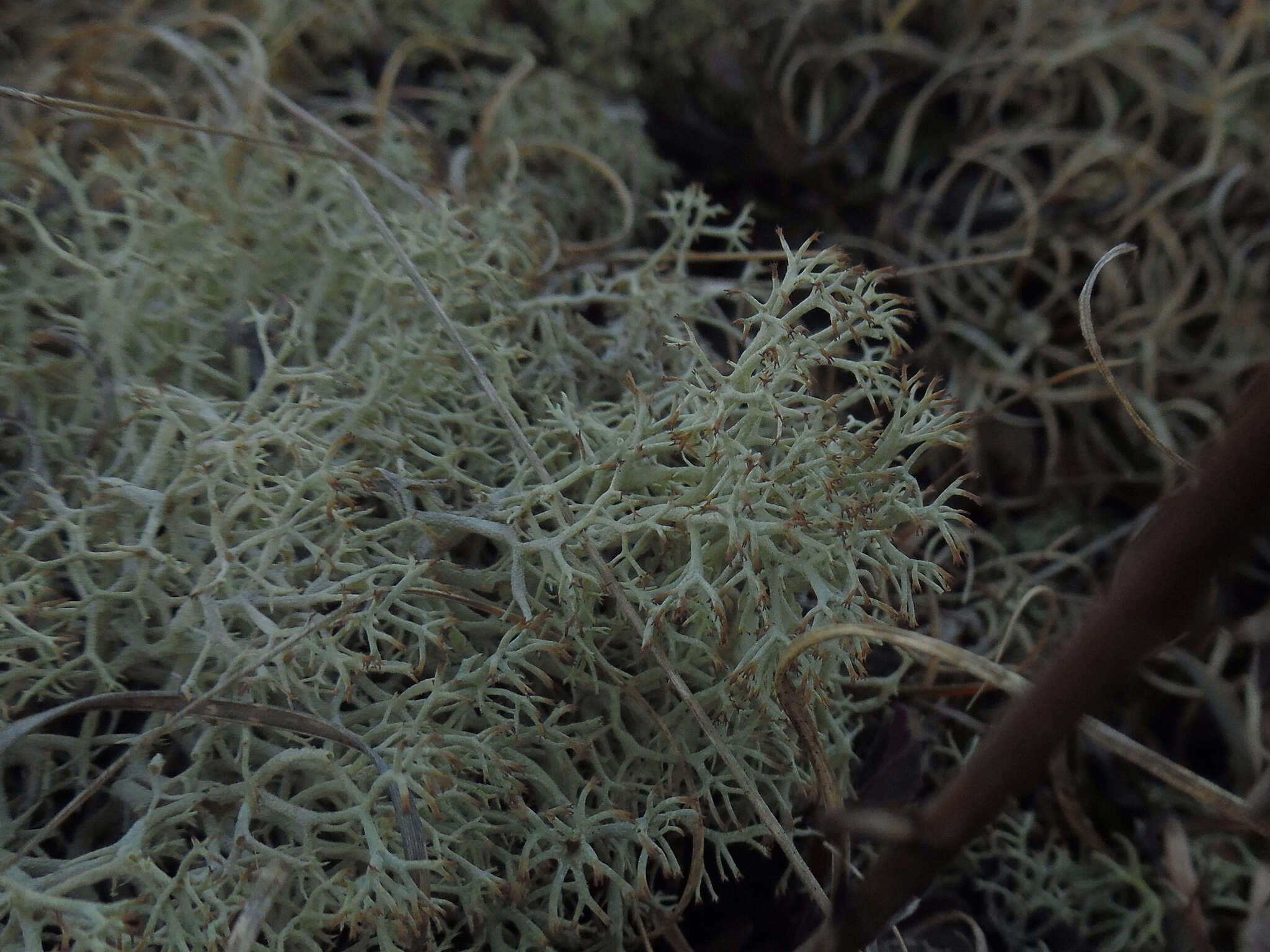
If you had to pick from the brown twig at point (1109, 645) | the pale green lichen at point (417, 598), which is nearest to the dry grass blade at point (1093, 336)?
the pale green lichen at point (417, 598)

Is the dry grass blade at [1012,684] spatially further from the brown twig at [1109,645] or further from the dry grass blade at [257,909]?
the dry grass blade at [257,909]

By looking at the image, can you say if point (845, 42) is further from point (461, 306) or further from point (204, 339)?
point (204, 339)

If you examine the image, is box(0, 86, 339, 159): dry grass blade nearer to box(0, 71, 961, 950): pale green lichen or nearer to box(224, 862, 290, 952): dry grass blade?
box(0, 71, 961, 950): pale green lichen

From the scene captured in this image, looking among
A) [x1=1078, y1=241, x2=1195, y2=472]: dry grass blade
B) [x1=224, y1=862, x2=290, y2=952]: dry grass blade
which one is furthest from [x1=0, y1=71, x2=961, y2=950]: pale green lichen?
[x1=1078, y1=241, x2=1195, y2=472]: dry grass blade

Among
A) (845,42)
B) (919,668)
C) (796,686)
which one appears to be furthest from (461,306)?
(845,42)

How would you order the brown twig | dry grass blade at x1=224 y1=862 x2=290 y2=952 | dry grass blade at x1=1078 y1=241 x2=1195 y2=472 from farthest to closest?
dry grass blade at x1=1078 y1=241 x2=1195 y2=472, dry grass blade at x1=224 y1=862 x2=290 y2=952, the brown twig

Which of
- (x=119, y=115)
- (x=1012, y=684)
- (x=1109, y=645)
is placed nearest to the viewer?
(x=1109, y=645)

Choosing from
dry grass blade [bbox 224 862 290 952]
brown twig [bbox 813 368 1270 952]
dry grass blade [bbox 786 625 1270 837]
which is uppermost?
brown twig [bbox 813 368 1270 952]

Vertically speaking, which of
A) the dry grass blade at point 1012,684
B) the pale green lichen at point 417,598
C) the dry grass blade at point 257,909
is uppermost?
the dry grass blade at point 1012,684

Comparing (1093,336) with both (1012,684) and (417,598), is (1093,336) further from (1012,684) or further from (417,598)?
(417,598)

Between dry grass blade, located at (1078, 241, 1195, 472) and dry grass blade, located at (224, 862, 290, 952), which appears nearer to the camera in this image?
dry grass blade, located at (224, 862, 290, 952)

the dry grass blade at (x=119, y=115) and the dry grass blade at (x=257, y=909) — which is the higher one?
the dry grass blade at (x=119, y=115)

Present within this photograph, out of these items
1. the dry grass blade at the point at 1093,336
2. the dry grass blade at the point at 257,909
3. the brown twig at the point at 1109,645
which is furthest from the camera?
the dry grass blade at the point at 1093,336

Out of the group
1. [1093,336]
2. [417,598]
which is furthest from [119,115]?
[1093,336]
